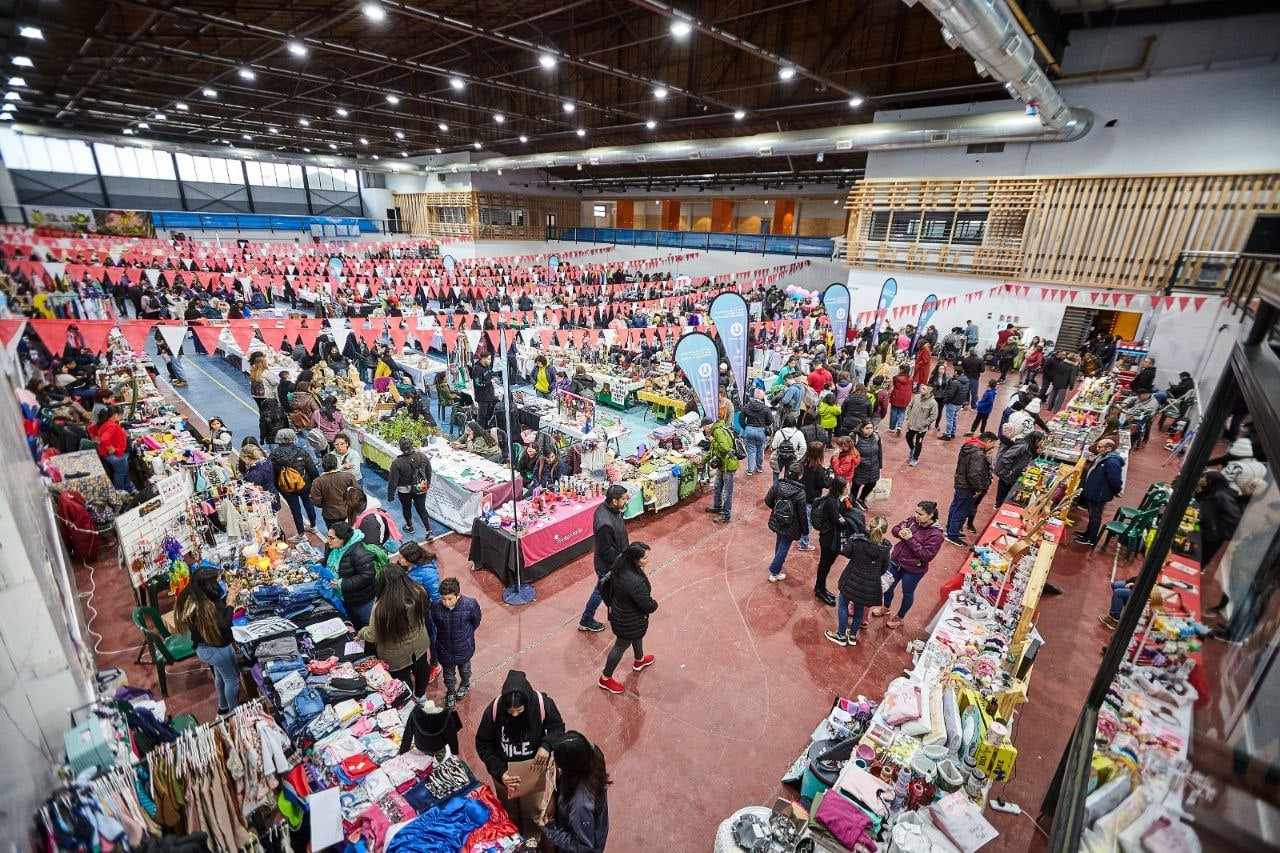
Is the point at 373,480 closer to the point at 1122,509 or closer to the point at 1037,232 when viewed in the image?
the point at 1122,509

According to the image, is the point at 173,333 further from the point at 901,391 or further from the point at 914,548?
the point at 901,391

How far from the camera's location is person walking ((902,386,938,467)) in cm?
913

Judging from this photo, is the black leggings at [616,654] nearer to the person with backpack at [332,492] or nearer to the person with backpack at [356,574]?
the person with backpack at [356,574]

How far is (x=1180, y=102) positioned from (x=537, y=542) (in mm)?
18831

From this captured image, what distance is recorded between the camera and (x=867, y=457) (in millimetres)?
7520

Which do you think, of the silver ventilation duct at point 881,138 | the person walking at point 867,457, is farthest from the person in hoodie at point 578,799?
the silver ventilation duct at point 881,138

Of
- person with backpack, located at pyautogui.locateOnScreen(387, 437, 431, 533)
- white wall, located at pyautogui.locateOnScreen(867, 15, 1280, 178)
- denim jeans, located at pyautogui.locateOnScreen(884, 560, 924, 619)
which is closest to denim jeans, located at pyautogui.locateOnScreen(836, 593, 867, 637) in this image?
denim jeans, located at pyautogui.locateOnScreen(884, 560, 924, 619)

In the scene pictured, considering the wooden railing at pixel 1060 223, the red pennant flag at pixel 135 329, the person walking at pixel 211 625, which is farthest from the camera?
the wooden railing at pixel 1060 223

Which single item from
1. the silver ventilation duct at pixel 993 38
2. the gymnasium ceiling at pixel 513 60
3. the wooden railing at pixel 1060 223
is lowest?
the wooden railing at pixel 1060 223

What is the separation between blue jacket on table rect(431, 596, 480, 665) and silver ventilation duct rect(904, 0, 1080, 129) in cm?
853

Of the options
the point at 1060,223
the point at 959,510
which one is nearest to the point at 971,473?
the point at 959,510

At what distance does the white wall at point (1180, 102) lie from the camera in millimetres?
12555

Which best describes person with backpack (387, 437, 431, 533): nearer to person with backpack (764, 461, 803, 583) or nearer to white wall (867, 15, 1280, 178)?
person with backpack (764, 461, 803, 583)

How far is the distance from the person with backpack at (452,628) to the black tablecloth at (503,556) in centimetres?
161
